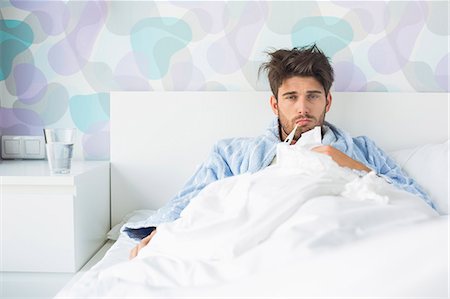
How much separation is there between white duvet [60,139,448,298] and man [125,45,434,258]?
15.7 inches

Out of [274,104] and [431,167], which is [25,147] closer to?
[274,104]

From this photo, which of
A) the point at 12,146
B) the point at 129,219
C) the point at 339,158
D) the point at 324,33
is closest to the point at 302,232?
the point at 339,158

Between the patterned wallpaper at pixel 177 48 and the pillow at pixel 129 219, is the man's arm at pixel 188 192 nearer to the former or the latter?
the pillow at pixel 129 219

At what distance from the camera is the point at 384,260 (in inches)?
29.1

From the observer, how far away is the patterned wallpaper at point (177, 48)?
6.67 feet

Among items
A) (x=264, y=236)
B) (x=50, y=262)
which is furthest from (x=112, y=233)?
(x=264, y=236)

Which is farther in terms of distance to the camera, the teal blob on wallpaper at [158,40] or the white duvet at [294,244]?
the teal blob on wallpaper at [158,40]

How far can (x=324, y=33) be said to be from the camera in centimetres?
204

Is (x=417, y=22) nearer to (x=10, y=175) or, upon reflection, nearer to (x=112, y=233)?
(x=112, y=233)

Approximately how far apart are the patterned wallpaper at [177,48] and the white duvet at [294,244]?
0.83 m

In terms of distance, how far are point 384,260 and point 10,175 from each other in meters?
1.26

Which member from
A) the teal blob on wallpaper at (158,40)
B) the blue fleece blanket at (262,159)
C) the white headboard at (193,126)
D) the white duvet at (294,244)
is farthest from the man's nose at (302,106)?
the teal blob on wallpaper at (158,40)

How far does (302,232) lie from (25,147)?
1500 millimetres

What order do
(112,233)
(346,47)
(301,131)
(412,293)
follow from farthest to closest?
1. (346,47)
2. (112,233)
3. (301,131)
4. (412,293)
